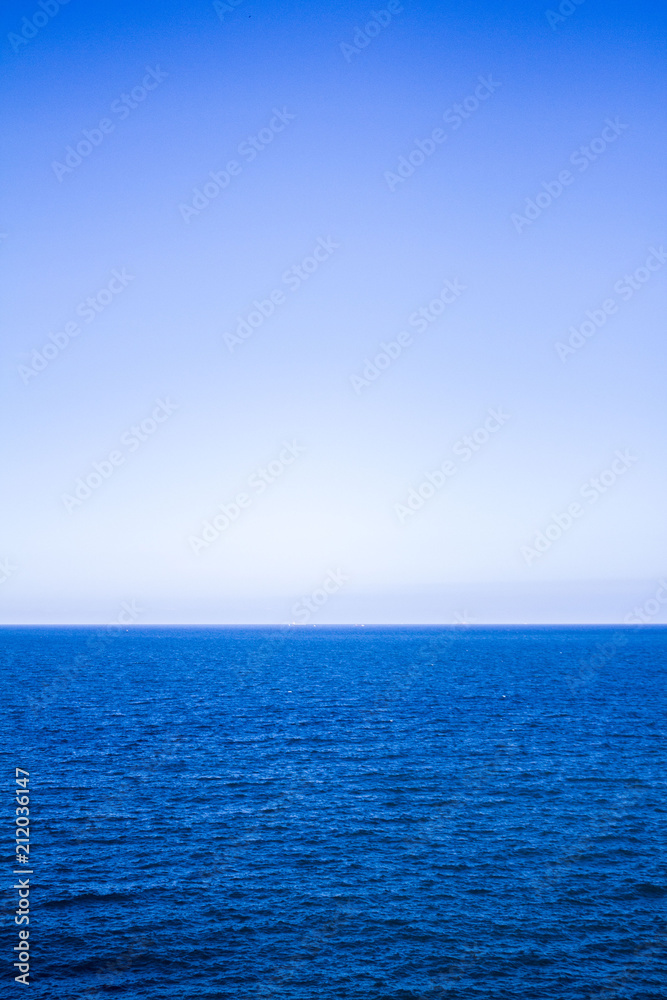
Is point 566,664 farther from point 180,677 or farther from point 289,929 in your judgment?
point 289,929

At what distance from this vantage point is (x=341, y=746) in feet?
A: 195

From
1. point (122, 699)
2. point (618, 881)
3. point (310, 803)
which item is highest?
point (122, 699)

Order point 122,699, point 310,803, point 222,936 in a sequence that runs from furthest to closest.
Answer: point 122,699
point 310,803
point 222,936

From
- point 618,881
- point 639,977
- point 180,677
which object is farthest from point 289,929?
point 180,677

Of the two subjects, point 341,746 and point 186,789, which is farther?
point 341,746

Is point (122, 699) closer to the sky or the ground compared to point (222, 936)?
closer to the sky

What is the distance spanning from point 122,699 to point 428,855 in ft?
206

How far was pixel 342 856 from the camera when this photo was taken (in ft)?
116

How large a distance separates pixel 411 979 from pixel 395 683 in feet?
288

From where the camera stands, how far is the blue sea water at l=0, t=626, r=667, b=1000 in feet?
83.8

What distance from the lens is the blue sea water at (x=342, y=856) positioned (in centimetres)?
2555

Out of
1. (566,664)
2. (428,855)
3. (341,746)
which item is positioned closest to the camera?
(428,855)

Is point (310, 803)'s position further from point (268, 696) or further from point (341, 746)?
point (268, 696)

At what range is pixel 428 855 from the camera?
35.6m
